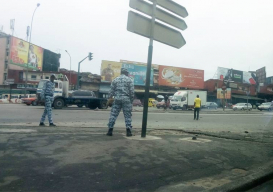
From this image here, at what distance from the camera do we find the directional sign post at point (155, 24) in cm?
515

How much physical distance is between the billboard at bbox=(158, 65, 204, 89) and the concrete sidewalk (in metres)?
45.5

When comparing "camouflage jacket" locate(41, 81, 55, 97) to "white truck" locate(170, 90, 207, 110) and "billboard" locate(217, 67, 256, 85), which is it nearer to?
"white truck" locate(170, 90, 207, 110)

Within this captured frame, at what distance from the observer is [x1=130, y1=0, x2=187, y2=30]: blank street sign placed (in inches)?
202

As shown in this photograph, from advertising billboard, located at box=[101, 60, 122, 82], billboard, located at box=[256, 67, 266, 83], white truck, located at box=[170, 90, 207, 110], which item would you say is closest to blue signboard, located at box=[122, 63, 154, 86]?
advertising billboard, located at box=[101, 60, 122, 82]

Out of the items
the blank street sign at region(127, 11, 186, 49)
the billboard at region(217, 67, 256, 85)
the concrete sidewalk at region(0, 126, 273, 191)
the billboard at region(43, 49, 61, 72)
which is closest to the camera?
the concrete sidewalk at region(0, 126, 273, 191)

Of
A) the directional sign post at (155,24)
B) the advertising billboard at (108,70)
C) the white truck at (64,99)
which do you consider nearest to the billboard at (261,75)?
the advertising billboard at (108,70)

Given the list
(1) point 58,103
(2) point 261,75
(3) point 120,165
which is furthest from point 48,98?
(2) point 261,75

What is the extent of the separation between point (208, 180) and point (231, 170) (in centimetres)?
65

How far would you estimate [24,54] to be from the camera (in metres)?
47.8

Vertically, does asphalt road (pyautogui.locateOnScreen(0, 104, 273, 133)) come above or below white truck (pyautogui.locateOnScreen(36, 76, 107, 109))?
below

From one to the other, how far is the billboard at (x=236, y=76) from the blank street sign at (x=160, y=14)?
53.5 metres

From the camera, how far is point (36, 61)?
1987 inches

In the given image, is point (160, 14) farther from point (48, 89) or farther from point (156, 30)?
point (48, 89)

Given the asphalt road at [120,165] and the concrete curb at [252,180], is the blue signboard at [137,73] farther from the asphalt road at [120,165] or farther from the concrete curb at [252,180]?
the concrete curb at [252,180]
